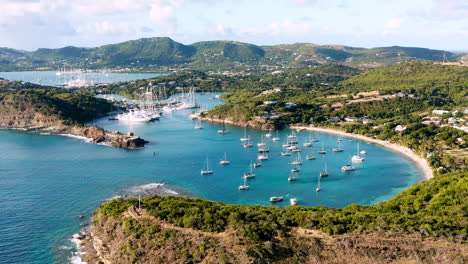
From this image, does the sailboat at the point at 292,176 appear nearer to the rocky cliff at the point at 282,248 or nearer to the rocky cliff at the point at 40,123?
the rocky cliff at the point at 282,248

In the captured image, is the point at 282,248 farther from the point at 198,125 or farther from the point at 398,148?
the point at 198,125


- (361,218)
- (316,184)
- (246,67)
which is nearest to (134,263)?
(361,218)

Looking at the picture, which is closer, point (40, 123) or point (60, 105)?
point (40, 123)

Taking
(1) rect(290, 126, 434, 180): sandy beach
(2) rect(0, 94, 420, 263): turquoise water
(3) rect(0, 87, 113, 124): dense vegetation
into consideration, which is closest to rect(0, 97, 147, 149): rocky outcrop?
(3) rect(0, 87, 113, 124): dense vegetation

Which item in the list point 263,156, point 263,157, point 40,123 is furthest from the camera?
point 40,123

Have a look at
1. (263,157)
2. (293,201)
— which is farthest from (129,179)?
(293,201)

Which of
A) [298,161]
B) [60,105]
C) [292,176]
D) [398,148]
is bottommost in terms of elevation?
[292,176]

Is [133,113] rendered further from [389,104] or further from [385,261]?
[385,261]

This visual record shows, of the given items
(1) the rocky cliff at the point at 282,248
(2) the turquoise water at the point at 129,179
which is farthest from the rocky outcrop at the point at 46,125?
(1) the rocky cliff at the point at 282,248
